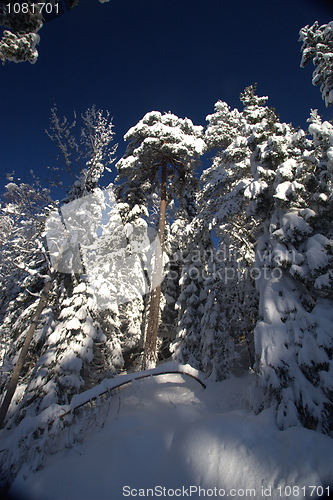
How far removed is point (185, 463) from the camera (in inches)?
147

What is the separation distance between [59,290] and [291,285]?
14.1 meters

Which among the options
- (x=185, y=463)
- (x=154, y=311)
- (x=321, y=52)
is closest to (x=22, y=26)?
(x=185, y=463)

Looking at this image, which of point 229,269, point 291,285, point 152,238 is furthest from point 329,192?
point 152,238

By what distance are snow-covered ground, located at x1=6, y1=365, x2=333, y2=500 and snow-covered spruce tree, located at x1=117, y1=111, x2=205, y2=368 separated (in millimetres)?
9137

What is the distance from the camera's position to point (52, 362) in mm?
11039

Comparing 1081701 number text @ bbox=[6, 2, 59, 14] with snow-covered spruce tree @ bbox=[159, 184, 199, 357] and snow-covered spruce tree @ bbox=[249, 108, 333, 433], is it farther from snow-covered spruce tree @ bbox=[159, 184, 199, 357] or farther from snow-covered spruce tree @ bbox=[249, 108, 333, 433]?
snow-covered spruce tree @ bbox=[159, 184, 199, 357]

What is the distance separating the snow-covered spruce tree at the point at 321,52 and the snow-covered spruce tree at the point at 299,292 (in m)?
3.03

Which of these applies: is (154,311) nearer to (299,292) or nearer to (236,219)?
(236,219)

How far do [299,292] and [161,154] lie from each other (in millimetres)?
13188

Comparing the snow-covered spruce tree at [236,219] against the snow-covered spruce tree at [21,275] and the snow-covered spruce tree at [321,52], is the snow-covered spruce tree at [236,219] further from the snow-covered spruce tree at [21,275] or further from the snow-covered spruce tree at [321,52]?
the snow-covered spruce tree at [21,275]

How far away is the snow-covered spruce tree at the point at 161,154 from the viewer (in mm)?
15336

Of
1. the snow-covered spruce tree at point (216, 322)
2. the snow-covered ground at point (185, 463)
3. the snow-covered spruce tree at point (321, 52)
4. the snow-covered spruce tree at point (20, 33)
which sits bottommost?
the snow-covered ground at point (185, 463)

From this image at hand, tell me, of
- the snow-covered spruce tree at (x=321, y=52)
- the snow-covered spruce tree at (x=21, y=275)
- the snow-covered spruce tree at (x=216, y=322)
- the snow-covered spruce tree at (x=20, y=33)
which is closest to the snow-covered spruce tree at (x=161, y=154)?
the snow-covered spruce tree at (x=216, y=322)

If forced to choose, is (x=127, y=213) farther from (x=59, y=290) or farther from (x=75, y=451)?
(x=75, y=451)
